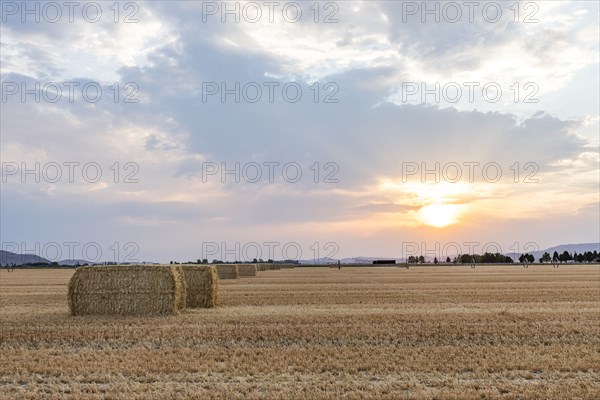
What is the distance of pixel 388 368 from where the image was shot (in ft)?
42.3

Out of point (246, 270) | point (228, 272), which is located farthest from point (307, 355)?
point (246, 270)

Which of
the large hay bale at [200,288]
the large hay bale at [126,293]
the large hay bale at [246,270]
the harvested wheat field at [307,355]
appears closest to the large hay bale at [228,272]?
the large hay bale at [246,270]

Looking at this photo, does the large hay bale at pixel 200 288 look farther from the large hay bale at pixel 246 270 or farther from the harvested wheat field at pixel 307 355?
the large hay bale at pixel 246 270

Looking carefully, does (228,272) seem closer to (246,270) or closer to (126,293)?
(246,270)

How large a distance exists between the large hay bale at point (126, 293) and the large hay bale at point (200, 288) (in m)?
3.20

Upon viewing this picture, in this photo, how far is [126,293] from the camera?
78.7 ft

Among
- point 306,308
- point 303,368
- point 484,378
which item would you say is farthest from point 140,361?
point 306,308

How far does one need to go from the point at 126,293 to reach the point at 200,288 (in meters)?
4.25

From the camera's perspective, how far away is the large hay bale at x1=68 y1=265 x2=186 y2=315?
2386 centimetres

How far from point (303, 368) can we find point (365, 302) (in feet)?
53.2

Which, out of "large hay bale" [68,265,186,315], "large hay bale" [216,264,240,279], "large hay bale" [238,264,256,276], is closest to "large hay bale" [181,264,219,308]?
"large hay bale" [68,265,186,315]

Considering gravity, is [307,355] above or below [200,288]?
below

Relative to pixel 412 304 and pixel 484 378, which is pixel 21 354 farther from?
pixel 412 304

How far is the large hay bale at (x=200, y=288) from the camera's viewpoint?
2752 centimetres
